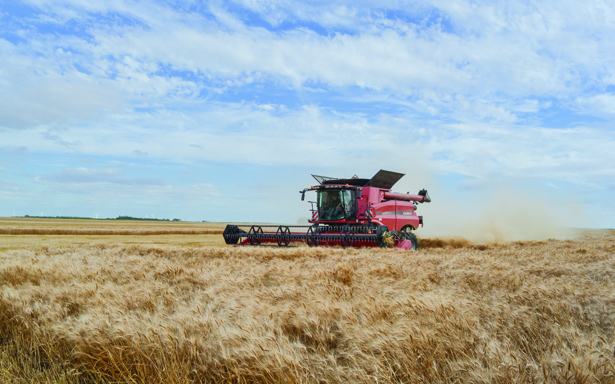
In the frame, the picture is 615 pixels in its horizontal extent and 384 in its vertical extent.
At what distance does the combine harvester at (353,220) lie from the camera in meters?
15.5

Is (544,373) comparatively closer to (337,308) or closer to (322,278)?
(337,308)

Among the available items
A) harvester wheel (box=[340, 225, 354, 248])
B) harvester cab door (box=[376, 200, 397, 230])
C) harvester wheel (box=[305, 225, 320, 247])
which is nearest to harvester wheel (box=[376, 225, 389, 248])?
harvester wheel (box=[340, 225, 354, 248])

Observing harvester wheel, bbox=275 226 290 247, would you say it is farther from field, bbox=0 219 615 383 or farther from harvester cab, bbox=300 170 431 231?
field, bbox=0 219 615 383

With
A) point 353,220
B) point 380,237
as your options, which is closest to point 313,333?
point 380,237

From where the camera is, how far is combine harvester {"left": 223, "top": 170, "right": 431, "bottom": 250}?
50.8 feet

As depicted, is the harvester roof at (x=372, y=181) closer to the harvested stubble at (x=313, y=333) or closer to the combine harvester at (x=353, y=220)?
the combine harvester at (x=353, y=220)

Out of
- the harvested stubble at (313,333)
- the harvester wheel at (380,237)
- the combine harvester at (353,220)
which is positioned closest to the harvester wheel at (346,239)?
the combine harvester at (353,220)

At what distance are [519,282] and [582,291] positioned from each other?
3.11 ft

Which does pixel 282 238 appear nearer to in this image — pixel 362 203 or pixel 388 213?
pixel 362 203

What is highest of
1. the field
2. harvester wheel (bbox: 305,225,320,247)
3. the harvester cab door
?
the harvester cab door

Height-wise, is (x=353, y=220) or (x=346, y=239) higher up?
(x=353, y=220)

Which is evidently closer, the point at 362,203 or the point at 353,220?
the point at 353,220

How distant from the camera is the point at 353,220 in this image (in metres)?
17.6

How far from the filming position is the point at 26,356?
13.6 ft
